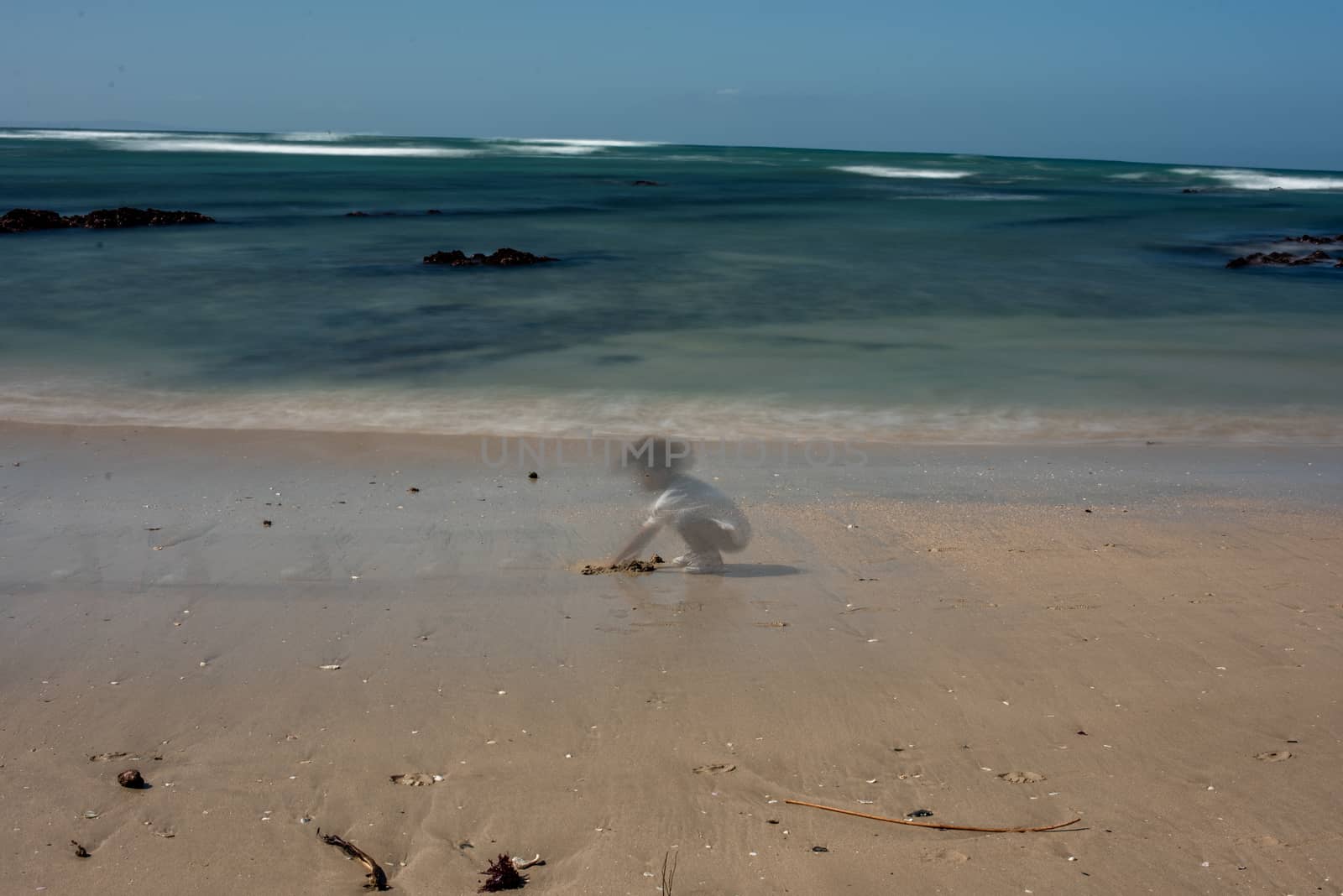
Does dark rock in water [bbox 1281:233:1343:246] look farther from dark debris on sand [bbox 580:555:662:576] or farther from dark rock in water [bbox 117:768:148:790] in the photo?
dark rock in water [bbox 117:768:148:790]

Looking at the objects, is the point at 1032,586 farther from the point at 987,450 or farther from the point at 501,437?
the point at 501,437

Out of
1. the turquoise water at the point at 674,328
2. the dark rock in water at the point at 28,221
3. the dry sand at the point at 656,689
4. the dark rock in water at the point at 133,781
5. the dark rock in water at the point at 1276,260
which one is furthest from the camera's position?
the dark rock in water at the point at 28,221

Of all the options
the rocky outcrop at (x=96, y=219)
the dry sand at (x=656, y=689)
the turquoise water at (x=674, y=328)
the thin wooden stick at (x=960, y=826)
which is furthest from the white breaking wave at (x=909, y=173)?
the thin wooden stick at (x=960, y=826)

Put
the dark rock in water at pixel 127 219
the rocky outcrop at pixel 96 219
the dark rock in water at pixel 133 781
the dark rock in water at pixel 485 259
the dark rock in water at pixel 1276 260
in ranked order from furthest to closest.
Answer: the dark rock in water at pixel 127 219 → the rocky outcrop at pixel 96 219 → the dark rock in water at pixel 1276 260 → the dark rock in water at pixel 485 259 → the dark rock in water at pixel 133 781

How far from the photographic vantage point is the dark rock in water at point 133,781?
3.37 m

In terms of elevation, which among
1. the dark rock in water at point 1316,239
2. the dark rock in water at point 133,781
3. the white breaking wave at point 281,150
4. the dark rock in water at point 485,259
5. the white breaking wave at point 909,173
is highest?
the white breaking wave at point 281,150

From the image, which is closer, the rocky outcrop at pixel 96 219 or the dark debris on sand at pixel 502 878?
the dark debris on sand at pixel 502 878

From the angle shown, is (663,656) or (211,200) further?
(211,200)

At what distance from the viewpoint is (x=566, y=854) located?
313 centimetres

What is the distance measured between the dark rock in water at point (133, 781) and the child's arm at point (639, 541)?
2428 mm

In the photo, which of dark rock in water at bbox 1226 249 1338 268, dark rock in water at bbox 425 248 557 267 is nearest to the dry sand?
dark rock in water at bbox 425 248 557 267

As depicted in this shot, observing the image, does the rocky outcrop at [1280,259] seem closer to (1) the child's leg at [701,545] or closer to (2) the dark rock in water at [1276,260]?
(2) the dark rock in water at [1276,260]

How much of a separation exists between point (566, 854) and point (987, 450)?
18.8ft

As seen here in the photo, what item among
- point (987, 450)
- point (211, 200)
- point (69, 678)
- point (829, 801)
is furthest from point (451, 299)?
point (211, 200)
